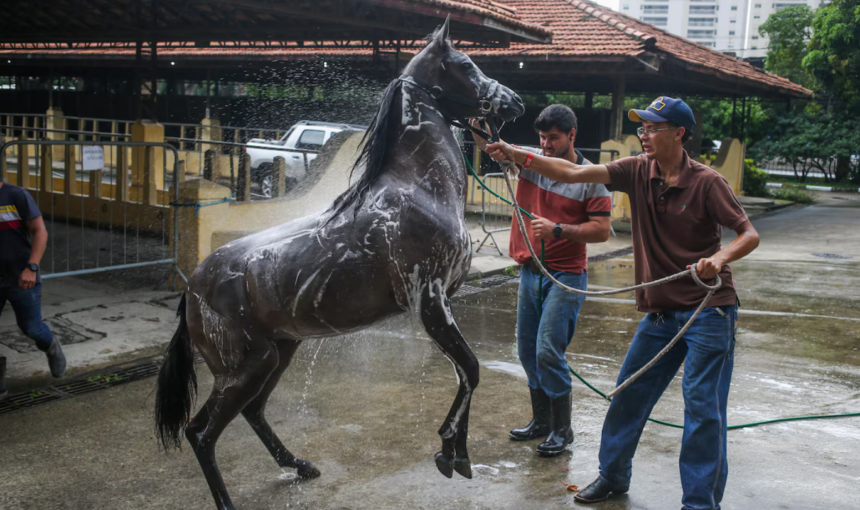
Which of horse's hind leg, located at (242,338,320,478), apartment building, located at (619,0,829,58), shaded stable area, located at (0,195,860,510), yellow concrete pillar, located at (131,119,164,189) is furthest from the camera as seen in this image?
apartment building, located at (619,0,829,58)

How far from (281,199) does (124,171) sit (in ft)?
7.94

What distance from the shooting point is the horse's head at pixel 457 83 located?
3518mm

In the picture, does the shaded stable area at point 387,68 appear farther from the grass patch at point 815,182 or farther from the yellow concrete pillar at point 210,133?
the grass patch at point 815,182

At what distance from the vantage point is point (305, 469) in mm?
3953

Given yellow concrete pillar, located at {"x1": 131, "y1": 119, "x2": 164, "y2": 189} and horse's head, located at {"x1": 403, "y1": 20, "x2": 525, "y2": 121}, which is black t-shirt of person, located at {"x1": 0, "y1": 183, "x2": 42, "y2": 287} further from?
yellow concrete pillar, located at {"x1": 131, "y1": 119, "x2": 164, "y2": 189}

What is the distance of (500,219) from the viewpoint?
1481 centimetres

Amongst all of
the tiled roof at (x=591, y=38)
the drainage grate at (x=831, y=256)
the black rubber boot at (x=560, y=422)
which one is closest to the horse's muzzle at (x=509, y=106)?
the black rubber boot at (x=560, y=422)

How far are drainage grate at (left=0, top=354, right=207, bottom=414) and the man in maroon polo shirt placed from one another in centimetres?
300

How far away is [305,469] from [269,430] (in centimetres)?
28

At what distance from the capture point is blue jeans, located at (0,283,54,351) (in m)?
5.21

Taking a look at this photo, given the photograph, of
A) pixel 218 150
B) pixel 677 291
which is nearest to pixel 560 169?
pixel 677 291

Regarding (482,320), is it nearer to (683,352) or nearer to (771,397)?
(771,397)

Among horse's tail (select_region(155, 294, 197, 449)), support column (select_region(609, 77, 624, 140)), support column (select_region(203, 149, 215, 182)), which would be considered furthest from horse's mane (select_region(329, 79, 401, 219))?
support column (select_region(609, 77, 624, 140))

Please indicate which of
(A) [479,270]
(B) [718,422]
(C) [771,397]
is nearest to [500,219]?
(A) [479,270]
